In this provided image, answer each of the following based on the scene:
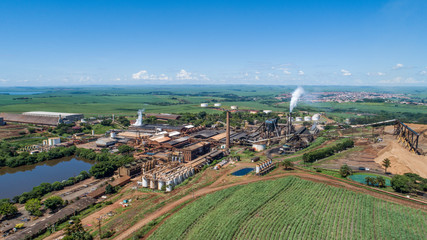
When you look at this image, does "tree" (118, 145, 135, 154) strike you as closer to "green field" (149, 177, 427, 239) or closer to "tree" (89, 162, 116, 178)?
"tree" (89, 162, 116, 178)

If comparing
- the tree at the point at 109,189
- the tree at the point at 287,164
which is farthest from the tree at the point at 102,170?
the tree at the point at 287,164

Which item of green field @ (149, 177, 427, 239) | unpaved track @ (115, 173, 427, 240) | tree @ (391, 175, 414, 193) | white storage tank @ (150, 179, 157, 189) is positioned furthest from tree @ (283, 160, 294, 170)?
white storage tank @ (150, 179, 157, 189)

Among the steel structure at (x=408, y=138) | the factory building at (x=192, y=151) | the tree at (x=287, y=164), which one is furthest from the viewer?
the factory building at (x=192, y=151)

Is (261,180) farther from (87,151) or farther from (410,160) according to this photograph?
(87,151)

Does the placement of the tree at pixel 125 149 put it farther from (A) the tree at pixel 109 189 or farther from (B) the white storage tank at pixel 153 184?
(B) the white storage tank at pixel 153 184

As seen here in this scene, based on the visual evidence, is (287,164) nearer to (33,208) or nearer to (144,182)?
(144,182)

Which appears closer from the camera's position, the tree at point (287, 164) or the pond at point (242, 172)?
the pond at point (242, 172)

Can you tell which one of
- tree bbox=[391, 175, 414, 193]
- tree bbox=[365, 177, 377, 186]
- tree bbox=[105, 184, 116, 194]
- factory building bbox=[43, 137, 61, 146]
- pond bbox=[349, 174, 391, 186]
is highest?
tree bbox=[391, 175, 414, 193]

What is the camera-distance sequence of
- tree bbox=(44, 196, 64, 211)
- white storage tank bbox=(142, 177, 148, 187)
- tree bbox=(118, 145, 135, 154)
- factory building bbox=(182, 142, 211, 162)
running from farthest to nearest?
tree bbox=(118, 145, 135, 154) → factory building bbox=(182, 142, 211, 162) → white storage tank bbox=(142, 177, 148, 187) → tree bbox=(44, 196, 64, 211)
